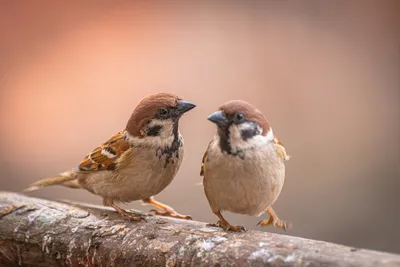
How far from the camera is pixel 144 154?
9.27 feet

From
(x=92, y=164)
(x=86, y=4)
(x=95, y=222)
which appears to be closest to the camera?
(x=95, y=222)

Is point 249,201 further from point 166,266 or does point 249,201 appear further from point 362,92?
point 362,92

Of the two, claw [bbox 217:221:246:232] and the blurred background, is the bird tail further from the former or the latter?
the blurred background

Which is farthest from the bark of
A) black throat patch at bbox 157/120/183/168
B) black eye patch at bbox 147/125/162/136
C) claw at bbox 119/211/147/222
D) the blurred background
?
the blurred background

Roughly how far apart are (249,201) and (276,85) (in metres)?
4.21

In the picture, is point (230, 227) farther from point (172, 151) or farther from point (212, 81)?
point (212, 81)

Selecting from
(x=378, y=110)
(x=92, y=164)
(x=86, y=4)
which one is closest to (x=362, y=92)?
(x=378, y=110)

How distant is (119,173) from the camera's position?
9.56 ft

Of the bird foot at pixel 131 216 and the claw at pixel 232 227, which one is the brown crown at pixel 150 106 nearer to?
the bird foot at pixel 131 216

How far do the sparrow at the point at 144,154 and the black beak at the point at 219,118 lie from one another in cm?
25

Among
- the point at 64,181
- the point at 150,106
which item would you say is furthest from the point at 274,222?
the point at 64,181

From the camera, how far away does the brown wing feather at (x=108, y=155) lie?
2.94 m

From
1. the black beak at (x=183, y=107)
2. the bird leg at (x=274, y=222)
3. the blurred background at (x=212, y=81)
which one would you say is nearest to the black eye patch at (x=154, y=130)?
the black beak at (x=183, y=107)

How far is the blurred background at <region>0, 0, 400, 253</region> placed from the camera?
222 inches
